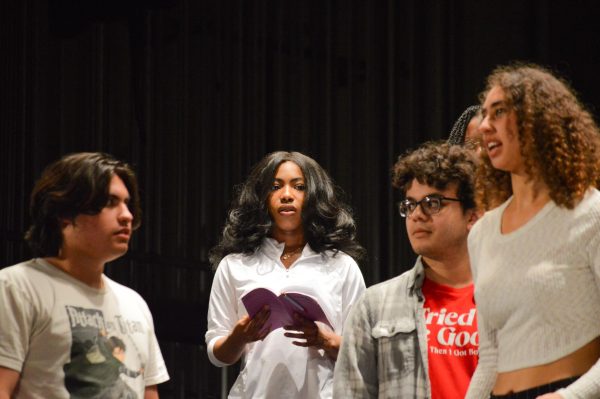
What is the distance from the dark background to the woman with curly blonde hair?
2.49 metres

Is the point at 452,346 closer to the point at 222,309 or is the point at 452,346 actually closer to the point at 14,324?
the point at 222,309

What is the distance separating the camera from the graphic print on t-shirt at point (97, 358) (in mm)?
2371

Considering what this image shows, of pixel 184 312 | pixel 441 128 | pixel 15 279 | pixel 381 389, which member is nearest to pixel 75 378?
pixel 15 279

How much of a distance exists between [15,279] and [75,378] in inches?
10.8

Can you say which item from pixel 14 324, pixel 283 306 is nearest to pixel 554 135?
pixel 283 306

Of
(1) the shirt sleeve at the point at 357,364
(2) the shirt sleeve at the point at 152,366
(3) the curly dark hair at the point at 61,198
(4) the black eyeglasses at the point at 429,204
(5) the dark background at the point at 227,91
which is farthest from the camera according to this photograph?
(5) the dark background at the point at 227,91

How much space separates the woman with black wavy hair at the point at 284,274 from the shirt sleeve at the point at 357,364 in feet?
1.00

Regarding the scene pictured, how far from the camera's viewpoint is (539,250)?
7.02 ft

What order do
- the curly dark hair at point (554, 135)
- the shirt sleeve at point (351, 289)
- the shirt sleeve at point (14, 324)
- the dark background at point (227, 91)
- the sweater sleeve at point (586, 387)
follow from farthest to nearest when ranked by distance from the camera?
the dark background at point (227, 91), the shirt sleeve at point (351, 289), the shirt sleeve at point (14, 324), the curly dark hair at point (554, 135), the sweater sleeve at point (586, 387)

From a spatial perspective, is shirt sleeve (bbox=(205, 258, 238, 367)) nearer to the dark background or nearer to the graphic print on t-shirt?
the graphic print on t-shirt

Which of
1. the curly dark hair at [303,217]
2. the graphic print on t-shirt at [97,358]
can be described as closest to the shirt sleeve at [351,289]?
the curly dark hair at [303,217]

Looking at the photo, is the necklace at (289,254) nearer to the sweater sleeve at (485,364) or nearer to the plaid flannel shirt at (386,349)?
the plaid flannel shirt at (386,349)

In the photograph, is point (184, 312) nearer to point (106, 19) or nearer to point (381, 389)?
point (106, 19)

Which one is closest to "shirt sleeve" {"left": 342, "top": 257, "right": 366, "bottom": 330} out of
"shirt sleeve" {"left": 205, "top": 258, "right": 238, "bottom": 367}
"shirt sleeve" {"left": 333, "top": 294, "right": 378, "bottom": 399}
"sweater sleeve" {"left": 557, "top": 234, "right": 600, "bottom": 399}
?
"shirt sleeve" {"left": 205, "top": 258, "right": 238, "bottom": 367}
